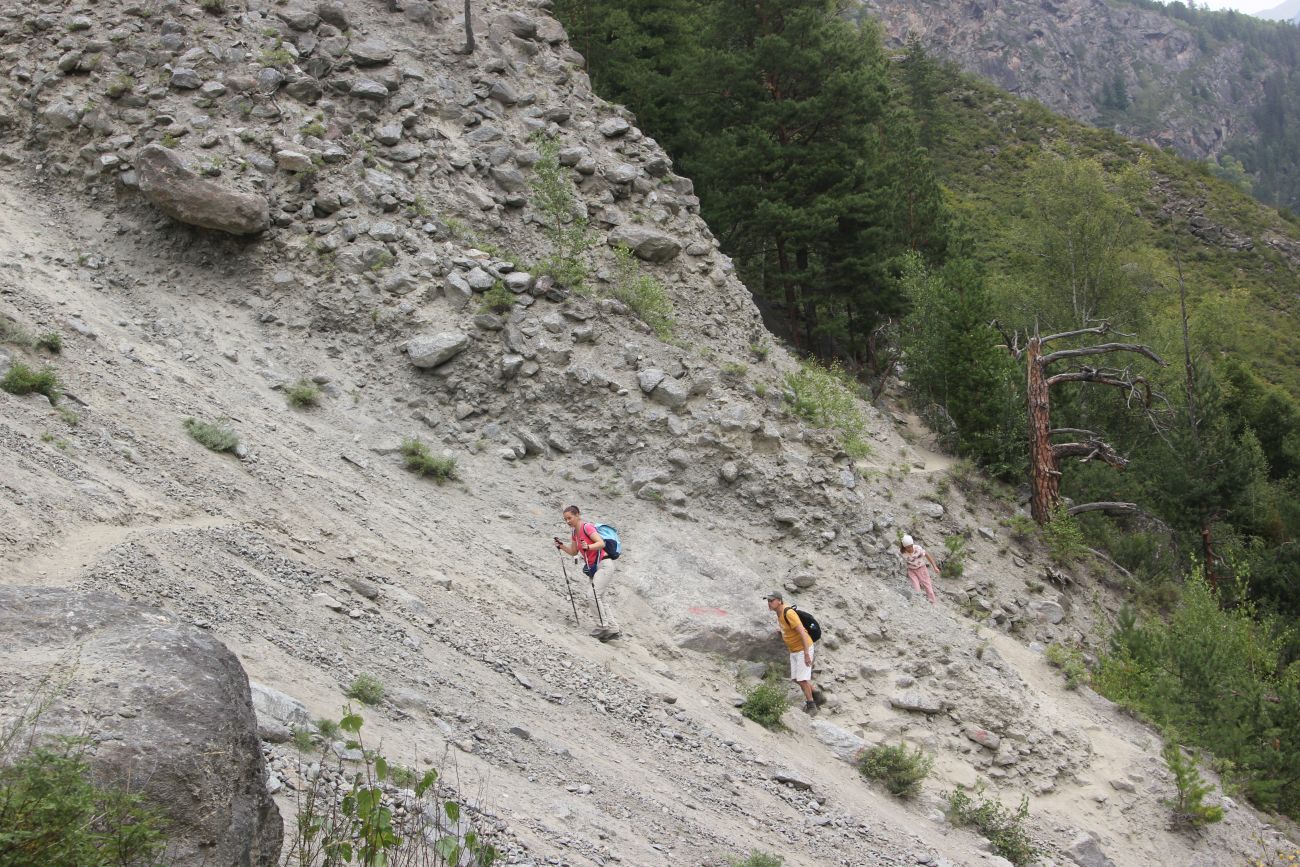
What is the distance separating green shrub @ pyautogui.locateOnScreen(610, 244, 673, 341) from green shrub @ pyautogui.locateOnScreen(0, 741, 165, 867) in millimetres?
12033

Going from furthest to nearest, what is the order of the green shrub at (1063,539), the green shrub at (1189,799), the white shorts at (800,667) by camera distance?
the green shrub at (1063,539)
the green shrub at (1189,799)
the white shorts at (800,667)

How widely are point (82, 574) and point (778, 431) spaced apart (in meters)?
9.64

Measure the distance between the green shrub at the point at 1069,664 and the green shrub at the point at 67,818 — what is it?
13136 millimetres

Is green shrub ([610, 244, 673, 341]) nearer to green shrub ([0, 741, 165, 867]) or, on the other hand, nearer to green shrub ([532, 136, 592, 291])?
green shrub ([532, 136, 592, 291])

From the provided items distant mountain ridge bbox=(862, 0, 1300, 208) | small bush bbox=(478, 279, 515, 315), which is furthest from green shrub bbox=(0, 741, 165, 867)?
distant mountain ridge bbox=(862, 0, 1300, 208)

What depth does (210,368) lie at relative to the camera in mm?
12992

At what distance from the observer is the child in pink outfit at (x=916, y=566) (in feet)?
47.4

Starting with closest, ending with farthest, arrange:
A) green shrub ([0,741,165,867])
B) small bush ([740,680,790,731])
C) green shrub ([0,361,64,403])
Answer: green shrub ([0,741,165,867])
green shrub ([0,361,64,403])
small bush ([740,680,790,731])

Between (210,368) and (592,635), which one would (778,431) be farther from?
(210,368)

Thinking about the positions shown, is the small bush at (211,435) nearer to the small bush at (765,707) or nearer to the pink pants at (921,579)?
the small bush at (765,707)

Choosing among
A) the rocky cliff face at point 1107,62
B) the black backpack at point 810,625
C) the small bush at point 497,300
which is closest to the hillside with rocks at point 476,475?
the small bush at point 497,300

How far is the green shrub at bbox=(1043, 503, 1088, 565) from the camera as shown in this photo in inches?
709

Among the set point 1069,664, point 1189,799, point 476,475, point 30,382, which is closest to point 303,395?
point 476,475

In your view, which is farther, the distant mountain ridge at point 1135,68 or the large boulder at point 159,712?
the distant mountain ridge at point 1135,68
